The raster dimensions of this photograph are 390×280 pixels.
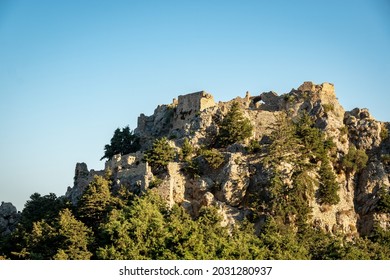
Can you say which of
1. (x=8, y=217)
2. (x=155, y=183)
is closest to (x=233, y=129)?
(x=155, y=183)

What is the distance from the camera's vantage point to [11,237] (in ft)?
173

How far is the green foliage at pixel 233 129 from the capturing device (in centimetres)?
5694

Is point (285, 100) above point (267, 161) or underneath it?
above

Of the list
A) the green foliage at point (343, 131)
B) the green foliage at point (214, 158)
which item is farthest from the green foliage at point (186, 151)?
the green foliage at point (343, 131)

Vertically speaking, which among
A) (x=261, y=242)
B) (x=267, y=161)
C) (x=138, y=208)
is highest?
(x=267, y=161)

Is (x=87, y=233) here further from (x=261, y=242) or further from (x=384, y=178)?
(x=384, y=178)

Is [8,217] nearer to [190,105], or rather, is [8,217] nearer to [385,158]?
[190,105]

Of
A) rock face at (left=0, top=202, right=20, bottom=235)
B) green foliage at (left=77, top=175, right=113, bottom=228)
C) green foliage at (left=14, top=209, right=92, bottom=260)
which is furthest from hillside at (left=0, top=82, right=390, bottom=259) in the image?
rock face at (left=0, top=202, right=20, bottom=235)

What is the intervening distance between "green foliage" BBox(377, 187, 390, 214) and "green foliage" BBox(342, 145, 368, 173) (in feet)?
10.7

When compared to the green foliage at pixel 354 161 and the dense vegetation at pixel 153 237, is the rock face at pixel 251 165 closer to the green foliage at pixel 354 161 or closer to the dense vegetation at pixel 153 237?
the green foliage at pixel 354 161

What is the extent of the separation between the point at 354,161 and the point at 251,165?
9667 millimetres

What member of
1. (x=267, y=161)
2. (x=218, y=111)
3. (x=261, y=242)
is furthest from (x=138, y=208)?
(x=218, y=111)

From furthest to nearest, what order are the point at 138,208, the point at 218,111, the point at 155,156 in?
1. the point at 218,111
2. the point at 155,156
3. the point at 138,208

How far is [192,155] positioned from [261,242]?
43.7ft
